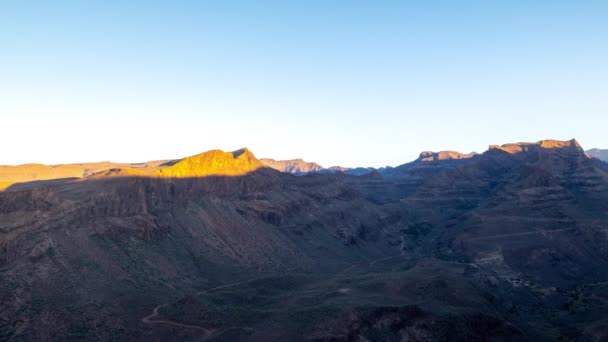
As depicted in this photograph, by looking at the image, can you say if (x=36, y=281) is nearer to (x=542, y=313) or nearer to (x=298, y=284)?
(x=298, y=284)

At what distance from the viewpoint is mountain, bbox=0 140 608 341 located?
65.5m

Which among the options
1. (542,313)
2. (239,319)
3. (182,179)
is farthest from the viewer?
(182,179)

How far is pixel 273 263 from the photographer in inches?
4365

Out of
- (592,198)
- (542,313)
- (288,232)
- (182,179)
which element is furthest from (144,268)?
(592,198)

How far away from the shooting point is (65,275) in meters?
74.0

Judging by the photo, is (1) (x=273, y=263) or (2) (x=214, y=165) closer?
(1) (x=273, y=263)

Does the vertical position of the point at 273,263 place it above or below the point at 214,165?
below

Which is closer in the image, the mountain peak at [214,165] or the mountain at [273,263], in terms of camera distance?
the mountain at [273,263]

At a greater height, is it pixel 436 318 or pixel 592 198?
pixel 592 198

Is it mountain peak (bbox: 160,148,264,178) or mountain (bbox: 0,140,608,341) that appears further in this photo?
mountain peak (bbox: 160,148,264,178)

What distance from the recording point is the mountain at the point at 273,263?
2579 inches

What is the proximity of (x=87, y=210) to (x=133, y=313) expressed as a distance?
31686 mm

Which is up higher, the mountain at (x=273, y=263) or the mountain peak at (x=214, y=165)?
the mountain peak at (x=214, y=165)

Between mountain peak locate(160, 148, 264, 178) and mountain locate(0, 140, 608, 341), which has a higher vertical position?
mountain peak locate(160, 148, 264, 178)
